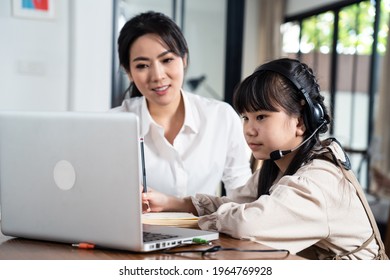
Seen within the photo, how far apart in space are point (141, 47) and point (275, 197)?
1.04 m

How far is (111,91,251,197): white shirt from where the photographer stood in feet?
7.00

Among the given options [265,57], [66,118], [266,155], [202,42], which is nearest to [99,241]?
[66,118]

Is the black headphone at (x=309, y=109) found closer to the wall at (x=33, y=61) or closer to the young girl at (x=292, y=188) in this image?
the young girl at (x=292, y=188)

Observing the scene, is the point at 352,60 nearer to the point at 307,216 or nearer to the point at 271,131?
the point at 271,131

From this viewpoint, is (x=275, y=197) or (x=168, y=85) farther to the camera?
(x=168, y=85)

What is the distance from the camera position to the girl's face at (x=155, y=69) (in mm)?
2129

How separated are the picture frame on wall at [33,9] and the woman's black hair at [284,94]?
2645mm

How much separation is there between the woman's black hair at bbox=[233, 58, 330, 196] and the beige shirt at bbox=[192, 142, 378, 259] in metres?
0.11

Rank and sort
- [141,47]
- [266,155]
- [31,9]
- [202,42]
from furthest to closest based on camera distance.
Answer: [202,42] → [31,9] → [141,47] → [266,155]

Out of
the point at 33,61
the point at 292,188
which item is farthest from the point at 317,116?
the point at 33,61

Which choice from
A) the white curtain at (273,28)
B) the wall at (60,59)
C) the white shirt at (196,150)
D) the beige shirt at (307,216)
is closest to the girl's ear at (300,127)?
the beige shirt at (307,216)

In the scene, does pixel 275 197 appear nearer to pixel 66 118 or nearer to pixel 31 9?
pixel 66 118

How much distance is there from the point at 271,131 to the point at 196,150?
0.76 metres
